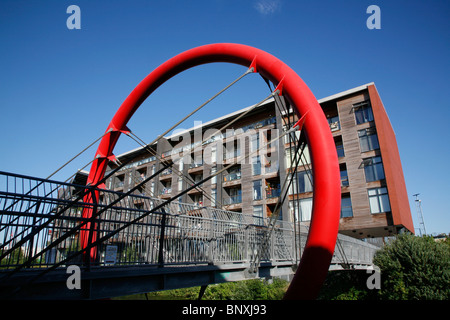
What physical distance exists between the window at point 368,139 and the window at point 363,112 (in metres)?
1.11

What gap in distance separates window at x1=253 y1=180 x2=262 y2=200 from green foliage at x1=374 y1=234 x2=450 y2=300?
13.7 m

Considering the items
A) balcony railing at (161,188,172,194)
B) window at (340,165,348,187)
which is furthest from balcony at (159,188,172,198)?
window at (340,165,348,187)

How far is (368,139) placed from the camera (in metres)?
27.9

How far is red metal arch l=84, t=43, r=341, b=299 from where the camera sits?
16.2ft

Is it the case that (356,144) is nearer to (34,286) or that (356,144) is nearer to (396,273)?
(396,273)

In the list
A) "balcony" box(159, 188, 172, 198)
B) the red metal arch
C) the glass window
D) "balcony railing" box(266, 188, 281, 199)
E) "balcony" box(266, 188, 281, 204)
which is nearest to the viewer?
the red metal arch

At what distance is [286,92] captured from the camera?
6336mm

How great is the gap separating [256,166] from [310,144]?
28241 mm

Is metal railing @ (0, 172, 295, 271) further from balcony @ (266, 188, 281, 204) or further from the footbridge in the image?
balcony @ (266, 188, 281, 204)

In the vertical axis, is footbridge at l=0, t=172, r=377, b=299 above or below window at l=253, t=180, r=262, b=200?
below

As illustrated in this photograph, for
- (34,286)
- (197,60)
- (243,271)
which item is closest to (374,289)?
(243,271)

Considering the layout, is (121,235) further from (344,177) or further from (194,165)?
(194,165)

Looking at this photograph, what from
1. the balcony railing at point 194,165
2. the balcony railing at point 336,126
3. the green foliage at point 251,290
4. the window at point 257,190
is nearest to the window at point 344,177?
the balcony railing at point 336,126
